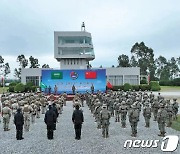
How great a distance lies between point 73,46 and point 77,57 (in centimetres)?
255

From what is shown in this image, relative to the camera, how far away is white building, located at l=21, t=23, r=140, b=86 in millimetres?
74688

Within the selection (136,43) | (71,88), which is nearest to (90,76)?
(71,88)

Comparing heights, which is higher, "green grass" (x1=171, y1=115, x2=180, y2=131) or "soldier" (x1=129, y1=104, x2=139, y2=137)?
"soldier" (x1=129, y1=104, x2=139, y2=137)

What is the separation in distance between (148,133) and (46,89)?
3448 cm

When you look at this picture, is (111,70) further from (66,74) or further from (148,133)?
(148,133)

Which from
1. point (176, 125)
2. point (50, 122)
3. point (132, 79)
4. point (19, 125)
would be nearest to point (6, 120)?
point (19, 125)

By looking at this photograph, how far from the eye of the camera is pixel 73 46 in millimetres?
74562

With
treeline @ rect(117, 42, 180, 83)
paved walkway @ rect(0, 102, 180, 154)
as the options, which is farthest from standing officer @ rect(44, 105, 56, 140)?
treeline @ rect(117, 42, 180, 83)

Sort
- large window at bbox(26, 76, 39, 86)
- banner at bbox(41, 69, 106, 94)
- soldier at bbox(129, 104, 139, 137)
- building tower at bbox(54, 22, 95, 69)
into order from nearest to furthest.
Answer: soldier at bbox(129, 104, 139, 137), banner at bbox(41, 69, 106, 94), building tower at bbox(54, 22, 95, 69), large window at bbox(26, 76, 39, 86)

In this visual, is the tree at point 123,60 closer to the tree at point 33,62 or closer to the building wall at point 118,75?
the tree at point 33,62

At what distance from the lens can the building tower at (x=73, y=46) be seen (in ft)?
245

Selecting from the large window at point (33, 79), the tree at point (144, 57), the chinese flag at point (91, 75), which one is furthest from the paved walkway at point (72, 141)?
the tree at point (144, 57)

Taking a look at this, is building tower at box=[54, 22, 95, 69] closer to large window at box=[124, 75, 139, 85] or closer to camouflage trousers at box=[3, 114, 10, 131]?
large window at box=[124, 75, 139, 85]

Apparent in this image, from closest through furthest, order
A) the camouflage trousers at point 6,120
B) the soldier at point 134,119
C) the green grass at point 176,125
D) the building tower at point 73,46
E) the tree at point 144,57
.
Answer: the soldier at point 134,119, the camouflage trousers at point 6,120, the green grass at point 176,125, the building tower at point 73,46, the tree at point 144,57
